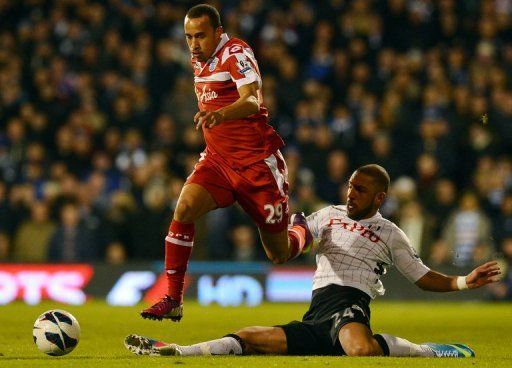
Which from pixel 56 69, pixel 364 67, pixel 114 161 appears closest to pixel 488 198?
pixel 364 67

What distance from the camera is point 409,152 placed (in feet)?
55.4

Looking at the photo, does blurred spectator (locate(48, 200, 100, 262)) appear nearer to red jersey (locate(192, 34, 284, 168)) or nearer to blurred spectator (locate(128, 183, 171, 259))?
blurred spectator (locate(128, 183, 171, 259))

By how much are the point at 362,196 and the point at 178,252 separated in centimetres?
138

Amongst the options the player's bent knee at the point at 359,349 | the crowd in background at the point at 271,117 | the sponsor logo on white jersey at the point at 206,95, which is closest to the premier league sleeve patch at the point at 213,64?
the sponsor logo on white jersey at the point at 206,95

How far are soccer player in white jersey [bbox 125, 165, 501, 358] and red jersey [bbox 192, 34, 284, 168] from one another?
0.74 meters

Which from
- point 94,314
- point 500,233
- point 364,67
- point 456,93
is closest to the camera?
point 94,314

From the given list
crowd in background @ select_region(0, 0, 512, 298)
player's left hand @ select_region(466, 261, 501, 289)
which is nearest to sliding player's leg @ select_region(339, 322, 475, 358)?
player's left hand @ select_region(466, 261, 501, 289)

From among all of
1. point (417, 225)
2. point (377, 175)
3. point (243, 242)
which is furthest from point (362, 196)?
point (243, 242)

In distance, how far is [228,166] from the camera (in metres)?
8.41

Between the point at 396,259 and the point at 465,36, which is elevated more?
the point at 465,36

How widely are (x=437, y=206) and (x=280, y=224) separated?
26.2ft

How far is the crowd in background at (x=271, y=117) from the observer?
16.3 meters

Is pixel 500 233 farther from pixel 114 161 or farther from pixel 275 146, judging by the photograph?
pixel 275 146

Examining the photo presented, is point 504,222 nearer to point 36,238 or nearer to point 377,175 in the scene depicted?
point 36,238
